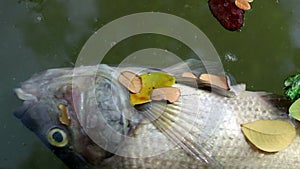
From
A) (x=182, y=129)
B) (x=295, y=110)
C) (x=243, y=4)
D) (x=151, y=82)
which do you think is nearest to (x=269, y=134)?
(x=295, y=110)

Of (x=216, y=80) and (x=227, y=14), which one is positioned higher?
(x=227, y=14)

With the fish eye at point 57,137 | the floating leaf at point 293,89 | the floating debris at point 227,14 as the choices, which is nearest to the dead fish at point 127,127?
the fish eye at point 57,137

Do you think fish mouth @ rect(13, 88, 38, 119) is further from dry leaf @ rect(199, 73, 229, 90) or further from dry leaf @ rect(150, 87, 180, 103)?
dry leaf @ rect(199, 73, 229, 90)

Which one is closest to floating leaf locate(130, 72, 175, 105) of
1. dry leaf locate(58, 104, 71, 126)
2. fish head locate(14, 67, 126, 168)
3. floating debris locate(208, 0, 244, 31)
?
fish head locate(14, 67, 126, 168)

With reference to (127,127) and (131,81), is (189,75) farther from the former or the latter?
(127,127)

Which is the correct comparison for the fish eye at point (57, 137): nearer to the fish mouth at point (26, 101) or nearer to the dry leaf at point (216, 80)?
the fish mouth at point (26, 101)

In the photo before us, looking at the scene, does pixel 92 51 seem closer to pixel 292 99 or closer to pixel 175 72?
pixel 175 72
